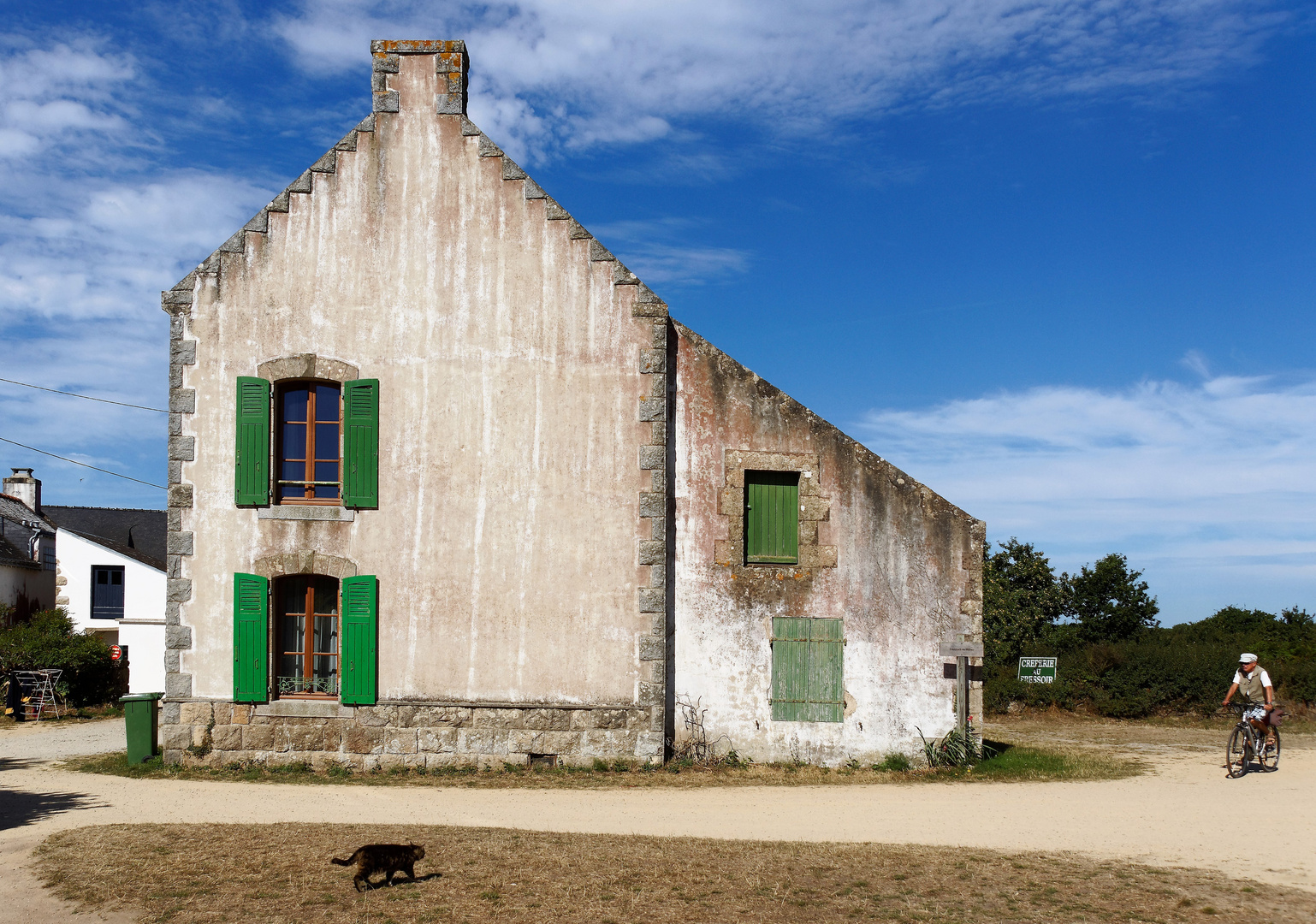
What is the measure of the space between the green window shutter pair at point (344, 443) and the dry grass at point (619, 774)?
10.4ft

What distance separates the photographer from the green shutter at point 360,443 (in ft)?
38.7

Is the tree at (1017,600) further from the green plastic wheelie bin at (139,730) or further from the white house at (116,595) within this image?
the white house at (116,595)

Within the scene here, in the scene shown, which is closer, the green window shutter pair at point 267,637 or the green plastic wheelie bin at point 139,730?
the green window shutter pair at point 267,637

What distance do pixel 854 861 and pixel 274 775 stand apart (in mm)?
7104

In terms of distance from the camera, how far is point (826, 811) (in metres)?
9.70

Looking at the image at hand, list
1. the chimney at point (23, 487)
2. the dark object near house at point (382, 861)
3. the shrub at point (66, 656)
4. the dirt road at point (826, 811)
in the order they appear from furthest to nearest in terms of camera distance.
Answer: the chimney at point (23, 487) → the shrub at point (66, 656) → the dirt road at point (826, 811) → the dark object near house at point (382, 861)

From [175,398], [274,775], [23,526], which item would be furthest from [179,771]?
[23,526]

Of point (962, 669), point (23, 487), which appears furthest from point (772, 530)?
point (23, 487)

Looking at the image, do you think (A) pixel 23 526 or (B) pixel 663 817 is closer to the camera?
(B) pixel 663 817

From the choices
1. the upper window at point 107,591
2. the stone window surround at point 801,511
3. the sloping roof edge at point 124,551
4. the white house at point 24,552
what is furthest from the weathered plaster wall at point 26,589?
the stone window surround at point 801,511

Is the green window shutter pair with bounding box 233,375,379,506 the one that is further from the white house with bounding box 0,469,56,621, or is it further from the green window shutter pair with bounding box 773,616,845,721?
the white house with bounding box 0,469,56,621

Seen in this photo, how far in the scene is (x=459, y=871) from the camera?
7.11 meters

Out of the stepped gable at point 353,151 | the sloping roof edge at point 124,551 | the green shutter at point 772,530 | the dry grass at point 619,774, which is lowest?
the dry grass at point 619,774

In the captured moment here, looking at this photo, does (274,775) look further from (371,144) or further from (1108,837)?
(1108,837)
